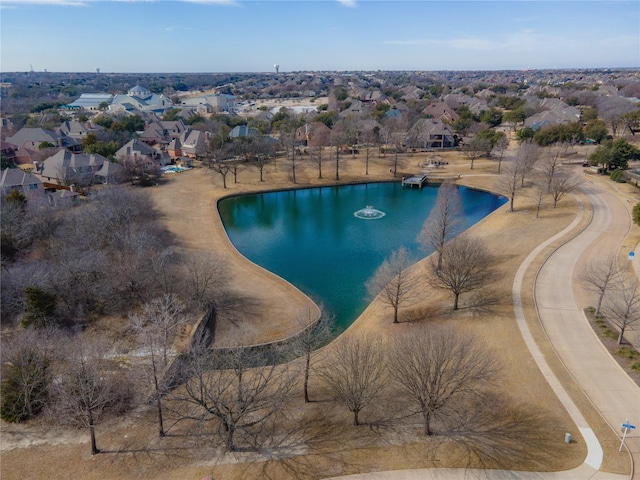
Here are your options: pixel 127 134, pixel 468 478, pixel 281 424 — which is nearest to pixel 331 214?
pixel 281 424

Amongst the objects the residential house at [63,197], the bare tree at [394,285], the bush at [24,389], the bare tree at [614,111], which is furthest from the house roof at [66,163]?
the bare tree at [614,111]

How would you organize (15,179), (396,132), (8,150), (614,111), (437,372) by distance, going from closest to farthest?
(437,372) → (15,179) → (8,150) → (396,132) → (614,111)

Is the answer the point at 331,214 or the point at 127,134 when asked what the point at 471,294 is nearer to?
the point at 331,214

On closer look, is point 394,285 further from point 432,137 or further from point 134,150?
point 432,137

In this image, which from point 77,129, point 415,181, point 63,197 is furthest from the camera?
point 77,129

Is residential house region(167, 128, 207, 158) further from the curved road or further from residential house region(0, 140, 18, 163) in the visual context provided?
the curved road

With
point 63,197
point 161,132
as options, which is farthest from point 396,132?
point 63,197
